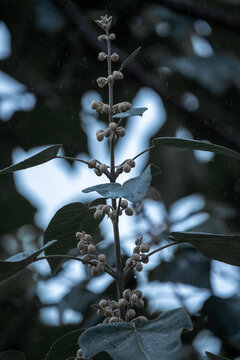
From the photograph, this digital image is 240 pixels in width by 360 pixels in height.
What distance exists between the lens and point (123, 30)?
9.62 feet

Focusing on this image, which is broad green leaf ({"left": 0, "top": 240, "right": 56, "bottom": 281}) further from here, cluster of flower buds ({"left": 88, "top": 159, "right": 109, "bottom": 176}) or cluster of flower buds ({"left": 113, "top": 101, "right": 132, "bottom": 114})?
cluster of flower buds ({"left": 113, "top": 101, "right": 132, "bottom": 114})

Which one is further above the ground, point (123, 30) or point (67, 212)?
point (123, 30)

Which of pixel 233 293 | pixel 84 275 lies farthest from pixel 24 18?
pixel 233 293

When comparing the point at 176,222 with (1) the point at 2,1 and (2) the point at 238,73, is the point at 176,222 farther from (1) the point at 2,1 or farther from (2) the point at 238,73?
(1) the point at 2,1

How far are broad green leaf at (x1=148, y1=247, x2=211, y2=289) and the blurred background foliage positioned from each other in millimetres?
226

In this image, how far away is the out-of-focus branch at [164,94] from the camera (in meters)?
2.20

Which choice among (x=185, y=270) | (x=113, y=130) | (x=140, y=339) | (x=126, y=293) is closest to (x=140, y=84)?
Result: (x=185, y=270)

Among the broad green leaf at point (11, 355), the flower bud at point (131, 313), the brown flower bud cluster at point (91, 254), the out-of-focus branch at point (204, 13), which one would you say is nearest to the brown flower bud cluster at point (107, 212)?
the brown flower bud cluster at point (91, 254)

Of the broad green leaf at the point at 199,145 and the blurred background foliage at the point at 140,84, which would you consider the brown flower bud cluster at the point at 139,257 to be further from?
the blurred background foliage at the point at 140,84

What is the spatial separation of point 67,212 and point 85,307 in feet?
2.58

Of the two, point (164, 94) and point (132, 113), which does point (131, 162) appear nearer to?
point (132, 113)

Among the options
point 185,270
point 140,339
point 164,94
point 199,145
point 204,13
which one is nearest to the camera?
point 140,339

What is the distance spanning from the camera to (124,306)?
3.03 ft

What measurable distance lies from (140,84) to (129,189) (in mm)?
1693
